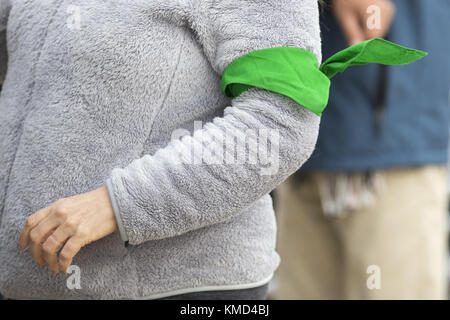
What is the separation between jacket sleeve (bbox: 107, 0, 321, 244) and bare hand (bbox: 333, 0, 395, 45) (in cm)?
83

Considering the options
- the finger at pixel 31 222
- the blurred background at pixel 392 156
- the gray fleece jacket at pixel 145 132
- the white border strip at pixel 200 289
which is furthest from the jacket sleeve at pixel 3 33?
the blurred background at pixel 392 156

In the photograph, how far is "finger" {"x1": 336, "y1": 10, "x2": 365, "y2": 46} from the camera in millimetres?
1650

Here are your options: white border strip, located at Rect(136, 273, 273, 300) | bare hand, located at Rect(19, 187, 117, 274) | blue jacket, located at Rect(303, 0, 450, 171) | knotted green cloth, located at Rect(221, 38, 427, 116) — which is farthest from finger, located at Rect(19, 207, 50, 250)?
blue jacket, located at Rect(303, 0, 450, 171)

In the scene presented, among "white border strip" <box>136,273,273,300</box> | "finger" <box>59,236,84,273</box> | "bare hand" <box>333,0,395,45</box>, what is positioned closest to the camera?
"finger" <box>59,236,84,273</box>

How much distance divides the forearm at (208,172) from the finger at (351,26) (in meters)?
0.86

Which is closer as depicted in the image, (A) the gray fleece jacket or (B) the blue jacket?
(A) the gray fleece jacket

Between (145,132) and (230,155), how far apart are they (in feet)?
0.42

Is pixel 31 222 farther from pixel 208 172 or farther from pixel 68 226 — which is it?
pixel 208 172

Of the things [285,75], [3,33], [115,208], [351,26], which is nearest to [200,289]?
[115,208]

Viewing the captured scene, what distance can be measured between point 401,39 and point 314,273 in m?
0.75

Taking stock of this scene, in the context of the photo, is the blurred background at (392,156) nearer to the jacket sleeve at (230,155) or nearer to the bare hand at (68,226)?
the jacket sleeve at (230,155)

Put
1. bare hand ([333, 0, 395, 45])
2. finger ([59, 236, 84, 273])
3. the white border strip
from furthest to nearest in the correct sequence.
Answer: bare hand ([333, 0, 395, 45])
the white border strip
finger ([59, 236, 84, 273])

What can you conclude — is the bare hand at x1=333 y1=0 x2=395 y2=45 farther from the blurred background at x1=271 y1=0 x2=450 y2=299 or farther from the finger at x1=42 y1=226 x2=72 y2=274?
the finger at x1=42 y1=226 x2=72 y2=274
